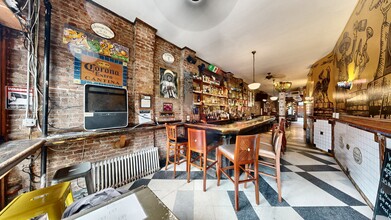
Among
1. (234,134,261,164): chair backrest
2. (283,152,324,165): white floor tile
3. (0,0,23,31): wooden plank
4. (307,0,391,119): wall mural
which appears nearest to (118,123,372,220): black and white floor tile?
(283,152,324,165): white floor tile

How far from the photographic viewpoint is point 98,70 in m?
2.16

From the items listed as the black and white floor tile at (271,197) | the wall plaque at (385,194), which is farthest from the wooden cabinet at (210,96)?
the wall plaque at (385,194)

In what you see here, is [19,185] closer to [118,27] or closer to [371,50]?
[118,27]

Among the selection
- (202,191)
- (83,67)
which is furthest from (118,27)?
Result: (202,191)

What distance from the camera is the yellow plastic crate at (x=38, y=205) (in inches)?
34.6

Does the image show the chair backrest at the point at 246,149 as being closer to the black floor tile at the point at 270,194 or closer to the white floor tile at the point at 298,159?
the black floor tile at the point at 270,194

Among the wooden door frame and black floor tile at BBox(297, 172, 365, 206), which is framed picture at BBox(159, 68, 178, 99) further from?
black floor tile at BBox(297, 172, 365, 206)

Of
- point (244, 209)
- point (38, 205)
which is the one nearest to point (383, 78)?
point (244, 209)

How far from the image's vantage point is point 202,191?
200 cm

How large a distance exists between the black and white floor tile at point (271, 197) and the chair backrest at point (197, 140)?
690mm

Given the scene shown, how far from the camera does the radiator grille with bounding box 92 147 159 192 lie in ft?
6.44

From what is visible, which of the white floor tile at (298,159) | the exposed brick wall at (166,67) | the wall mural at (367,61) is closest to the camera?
the wall mural at (367,61)

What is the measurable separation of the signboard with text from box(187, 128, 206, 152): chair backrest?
1735mm

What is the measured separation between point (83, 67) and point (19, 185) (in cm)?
179
